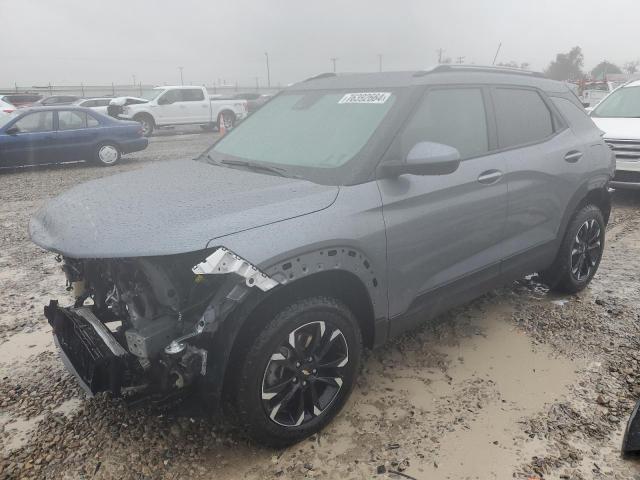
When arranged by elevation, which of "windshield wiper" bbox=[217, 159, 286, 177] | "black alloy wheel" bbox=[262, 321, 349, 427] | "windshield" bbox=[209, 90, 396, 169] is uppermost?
"windshield" bbox=[209, 90, 396, 169]

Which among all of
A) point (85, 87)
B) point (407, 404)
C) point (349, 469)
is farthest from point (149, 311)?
point (85, 87)

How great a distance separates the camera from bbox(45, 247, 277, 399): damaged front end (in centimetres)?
220

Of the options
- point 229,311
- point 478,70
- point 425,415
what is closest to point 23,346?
point 229,311

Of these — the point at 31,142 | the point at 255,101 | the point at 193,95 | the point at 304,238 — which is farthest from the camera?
the point at 193,95

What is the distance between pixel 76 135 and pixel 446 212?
1064cm

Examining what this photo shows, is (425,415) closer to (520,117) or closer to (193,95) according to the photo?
(520,117)

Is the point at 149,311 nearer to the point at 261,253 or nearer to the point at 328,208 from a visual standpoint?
the point at 261,253

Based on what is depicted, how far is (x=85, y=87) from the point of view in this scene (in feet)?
148

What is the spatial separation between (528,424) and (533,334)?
113 cm

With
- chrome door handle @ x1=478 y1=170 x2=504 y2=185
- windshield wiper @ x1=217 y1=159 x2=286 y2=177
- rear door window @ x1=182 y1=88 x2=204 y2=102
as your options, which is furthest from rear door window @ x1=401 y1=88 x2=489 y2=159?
rear door window @ x1=182 y1=88 x2=204 y2=102

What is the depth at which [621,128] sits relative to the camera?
769 centimetres

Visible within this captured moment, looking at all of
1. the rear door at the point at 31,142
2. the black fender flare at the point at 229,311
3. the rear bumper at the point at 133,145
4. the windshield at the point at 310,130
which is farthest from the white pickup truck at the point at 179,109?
the black fender flare at the point at 229,311

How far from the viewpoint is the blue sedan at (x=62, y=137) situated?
10.7 metres

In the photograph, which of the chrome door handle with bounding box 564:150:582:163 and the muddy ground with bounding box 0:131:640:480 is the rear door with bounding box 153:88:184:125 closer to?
the muddy ground with bounding box 0:131:640:480
